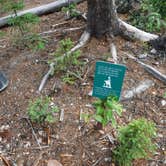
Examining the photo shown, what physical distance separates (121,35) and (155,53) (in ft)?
1.70

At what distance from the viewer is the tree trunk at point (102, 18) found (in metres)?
4.09

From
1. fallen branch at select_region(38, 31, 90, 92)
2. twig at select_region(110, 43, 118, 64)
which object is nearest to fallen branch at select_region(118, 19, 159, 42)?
twig at select_region(110, 43, 118, 64)

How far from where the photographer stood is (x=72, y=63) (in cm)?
388

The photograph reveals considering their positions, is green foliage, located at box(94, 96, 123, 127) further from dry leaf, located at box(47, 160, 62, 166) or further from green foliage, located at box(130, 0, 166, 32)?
green foliage, located at box(130, 0, 166, 32)

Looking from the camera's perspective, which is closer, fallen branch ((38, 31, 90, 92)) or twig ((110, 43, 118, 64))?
fallen branch ((38, 31, 90, 92))

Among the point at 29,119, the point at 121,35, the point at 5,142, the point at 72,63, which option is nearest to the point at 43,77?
the point at 72,63

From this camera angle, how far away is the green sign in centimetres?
269

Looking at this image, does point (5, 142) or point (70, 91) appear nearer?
point (5, 142)

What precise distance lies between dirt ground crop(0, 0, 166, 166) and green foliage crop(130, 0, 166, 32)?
54 centimetres

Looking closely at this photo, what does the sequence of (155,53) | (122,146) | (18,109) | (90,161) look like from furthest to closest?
(155,53), (18,109), (90,161), (122,146)

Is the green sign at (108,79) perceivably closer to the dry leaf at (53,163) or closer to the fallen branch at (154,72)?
the dry leaf at (53,163)

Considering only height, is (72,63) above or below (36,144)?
above

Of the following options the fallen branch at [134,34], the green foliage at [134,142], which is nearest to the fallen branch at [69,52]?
the fallen branch at [134,34]

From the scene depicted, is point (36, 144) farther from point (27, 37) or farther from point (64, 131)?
point (27, 37)
